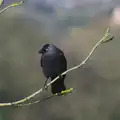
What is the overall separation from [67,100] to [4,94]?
998mm

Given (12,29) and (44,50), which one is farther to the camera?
(12,29)

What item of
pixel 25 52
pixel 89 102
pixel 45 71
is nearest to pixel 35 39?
pixel 25 52

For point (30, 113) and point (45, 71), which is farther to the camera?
point (30, 113)

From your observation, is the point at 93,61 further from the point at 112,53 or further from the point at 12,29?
the point at 12,29

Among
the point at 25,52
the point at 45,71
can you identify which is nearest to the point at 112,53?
the point at 25,52

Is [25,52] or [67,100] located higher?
[25,52]

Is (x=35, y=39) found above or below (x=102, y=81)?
above

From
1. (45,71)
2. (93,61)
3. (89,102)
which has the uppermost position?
(45,71)

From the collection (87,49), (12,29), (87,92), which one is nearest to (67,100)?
(87,92)

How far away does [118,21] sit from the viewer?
6.93 metres

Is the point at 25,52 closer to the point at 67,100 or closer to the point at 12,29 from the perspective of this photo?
the point at 12,29

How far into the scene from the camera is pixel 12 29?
22.4ft

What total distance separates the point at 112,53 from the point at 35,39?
114cm

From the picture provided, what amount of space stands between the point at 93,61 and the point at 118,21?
2.28ft
